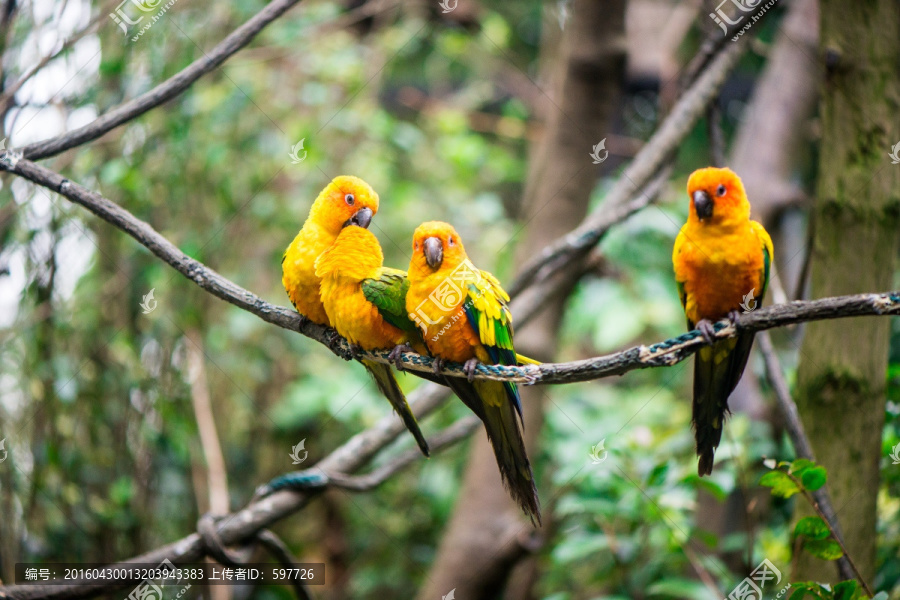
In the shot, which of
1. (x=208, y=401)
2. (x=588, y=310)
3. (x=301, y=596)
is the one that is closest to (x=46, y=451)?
(x=208, y=401)

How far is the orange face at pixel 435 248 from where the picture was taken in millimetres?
2303

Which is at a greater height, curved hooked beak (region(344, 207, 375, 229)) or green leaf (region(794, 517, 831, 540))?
curved hooked beak (region(344, 207, 375, 229))

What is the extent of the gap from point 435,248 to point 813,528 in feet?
5.15

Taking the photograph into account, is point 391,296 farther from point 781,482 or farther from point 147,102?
point 781,482

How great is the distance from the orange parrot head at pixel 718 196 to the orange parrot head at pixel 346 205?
114cm

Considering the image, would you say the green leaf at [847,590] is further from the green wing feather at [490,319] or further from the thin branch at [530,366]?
the green wing feather at [490,319]

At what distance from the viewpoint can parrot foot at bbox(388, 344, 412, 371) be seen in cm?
234

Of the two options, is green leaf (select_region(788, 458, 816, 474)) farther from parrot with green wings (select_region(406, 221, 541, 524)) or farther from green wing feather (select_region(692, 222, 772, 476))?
parrot with green wings (select_region(406, 221, 541, 524))

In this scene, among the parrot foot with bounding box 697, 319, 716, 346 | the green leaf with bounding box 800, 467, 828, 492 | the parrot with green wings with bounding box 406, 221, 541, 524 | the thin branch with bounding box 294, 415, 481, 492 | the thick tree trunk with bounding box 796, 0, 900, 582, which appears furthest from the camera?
the thin branch with bounding box 294, 415, 481, 492

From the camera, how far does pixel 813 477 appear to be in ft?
6.93

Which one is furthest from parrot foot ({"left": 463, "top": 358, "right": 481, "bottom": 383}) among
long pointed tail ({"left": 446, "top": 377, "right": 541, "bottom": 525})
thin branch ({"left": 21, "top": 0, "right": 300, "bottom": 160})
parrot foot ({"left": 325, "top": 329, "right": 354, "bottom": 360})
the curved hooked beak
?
thin branch ({"left": 21, "top": 0, "right": 300, "bottom": 160})

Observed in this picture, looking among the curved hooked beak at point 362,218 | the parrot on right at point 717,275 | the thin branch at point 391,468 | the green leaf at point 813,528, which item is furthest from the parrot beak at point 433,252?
the green leaf at point 813,528

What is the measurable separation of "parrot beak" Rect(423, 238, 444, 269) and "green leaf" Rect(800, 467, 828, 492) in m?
1.38

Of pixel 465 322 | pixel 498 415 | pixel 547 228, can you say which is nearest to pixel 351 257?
pixel 465 322
